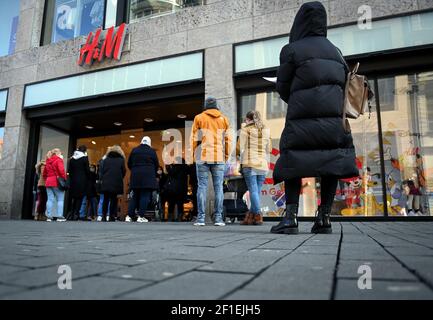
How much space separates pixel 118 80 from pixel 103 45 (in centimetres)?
130

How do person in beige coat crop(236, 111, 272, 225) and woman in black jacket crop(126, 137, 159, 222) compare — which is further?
woman in black jacket crop(126, 137, 159, 222)

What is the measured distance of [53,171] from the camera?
8844 millimetres

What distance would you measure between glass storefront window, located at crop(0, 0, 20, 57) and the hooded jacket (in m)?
10.3

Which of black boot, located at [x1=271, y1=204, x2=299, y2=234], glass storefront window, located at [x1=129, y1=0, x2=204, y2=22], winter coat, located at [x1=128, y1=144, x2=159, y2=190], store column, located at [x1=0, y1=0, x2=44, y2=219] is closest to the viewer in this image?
black boot, located at [x1=271, y1=204, x2=299, y2=234]

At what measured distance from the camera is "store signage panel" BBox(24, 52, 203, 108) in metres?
9.15

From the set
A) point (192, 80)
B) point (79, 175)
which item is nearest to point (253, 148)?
point (192, 80)

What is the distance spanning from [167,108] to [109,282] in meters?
9.49

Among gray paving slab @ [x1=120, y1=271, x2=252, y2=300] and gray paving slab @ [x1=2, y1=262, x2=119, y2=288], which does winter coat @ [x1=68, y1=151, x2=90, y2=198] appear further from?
gray paving slab @ [x1=120, y1=271, x2=252, y2=300]

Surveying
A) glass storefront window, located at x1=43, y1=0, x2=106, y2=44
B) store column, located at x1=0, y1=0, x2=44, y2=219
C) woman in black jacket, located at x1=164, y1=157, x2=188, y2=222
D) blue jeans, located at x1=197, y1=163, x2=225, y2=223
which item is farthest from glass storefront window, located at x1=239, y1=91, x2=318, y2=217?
store column, located at x1=0, y1=0, x2=44, y2=219

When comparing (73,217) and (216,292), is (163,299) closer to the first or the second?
(216,292)

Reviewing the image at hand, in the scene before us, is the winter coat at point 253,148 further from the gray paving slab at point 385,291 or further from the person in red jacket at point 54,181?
the person in red jacket at point 54,181

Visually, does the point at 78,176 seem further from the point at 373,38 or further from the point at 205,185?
the point at 373,38

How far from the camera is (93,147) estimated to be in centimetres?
1380

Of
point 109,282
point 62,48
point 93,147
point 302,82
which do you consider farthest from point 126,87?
point 109,282
